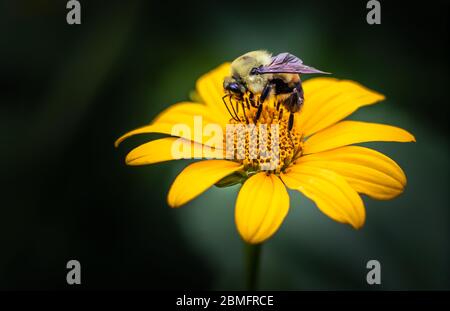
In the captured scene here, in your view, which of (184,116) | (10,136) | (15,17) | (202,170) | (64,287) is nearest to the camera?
(202,170)

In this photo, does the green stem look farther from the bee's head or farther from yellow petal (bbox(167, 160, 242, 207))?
the bee's head

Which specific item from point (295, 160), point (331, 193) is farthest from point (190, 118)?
point (331, 193)

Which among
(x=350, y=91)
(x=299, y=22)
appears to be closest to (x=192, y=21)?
(x=299, y=22)

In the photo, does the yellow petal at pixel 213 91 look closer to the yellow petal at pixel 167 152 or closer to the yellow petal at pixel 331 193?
the yellow petal at pixel 167 152

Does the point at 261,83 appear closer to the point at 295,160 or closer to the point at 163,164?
the point at 295,160

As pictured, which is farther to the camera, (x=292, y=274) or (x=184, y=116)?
(x=292, y=274)

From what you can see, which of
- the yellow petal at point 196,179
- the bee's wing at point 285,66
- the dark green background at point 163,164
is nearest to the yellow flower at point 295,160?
the yellow petal at point 196,179

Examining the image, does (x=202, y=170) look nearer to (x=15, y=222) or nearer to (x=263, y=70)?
(x=263, y=70)
